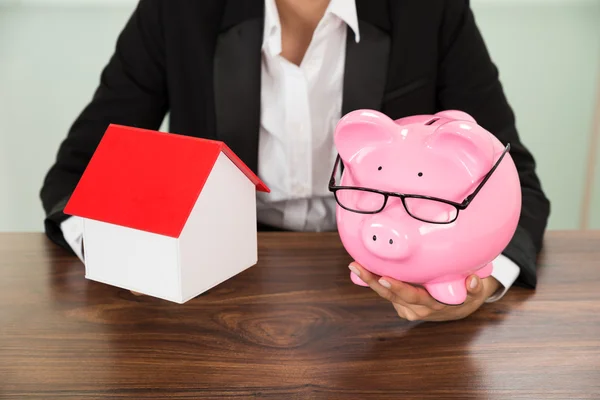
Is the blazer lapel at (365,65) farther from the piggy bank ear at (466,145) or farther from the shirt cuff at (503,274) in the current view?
the piggy bank ear at (466,145)

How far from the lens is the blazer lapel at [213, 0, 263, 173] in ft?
3.73

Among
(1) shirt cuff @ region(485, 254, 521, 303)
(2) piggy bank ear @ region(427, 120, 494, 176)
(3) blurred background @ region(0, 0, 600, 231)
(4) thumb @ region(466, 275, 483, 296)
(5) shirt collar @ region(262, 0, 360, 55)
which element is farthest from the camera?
(3) blurred background @ region(0, 0, 600, 231)

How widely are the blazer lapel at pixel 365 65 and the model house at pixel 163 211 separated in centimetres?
46

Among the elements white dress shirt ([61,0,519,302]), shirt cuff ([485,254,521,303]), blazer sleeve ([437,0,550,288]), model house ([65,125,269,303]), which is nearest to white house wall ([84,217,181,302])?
model house ([65,125,269,303])

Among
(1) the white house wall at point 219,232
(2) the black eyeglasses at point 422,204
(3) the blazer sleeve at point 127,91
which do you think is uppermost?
(2) the black eyeglasses at point 422,204

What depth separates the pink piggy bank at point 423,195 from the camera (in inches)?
24.3

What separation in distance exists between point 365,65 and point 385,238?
0.58 metres

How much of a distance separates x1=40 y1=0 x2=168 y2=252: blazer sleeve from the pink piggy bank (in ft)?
2.15

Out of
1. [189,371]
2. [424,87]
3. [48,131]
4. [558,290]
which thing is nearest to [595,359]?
[558,290]

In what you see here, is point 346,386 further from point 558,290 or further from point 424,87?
point 424,87

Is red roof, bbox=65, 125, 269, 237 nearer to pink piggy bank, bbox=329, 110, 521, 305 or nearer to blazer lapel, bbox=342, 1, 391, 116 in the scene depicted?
pink piggy bank, bbox=329, 110, 521, 305

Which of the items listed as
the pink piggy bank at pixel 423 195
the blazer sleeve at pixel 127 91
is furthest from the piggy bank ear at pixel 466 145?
the blazer sleeve at pixel 127 91

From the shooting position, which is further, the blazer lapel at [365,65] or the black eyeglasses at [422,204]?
the blazer lapel at [365,65]

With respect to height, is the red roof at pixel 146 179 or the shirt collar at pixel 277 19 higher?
the red roof at pixel 146 179
